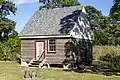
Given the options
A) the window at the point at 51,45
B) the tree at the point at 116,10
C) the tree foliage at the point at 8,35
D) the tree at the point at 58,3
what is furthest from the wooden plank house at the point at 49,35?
the tree at the point at 58,3

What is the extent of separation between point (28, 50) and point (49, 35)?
351 cm

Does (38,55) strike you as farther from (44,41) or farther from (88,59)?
(88,59)

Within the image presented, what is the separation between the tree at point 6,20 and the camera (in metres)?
46.8

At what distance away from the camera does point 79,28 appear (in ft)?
98.8

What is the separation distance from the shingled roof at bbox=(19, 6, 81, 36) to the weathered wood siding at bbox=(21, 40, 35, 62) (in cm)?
92

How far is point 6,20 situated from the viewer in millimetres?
48062

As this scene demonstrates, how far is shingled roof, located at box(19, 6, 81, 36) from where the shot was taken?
3012cm

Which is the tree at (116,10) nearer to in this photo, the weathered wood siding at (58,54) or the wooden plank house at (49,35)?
the wooden plank house at (49,35)

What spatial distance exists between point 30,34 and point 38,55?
8.37 ft

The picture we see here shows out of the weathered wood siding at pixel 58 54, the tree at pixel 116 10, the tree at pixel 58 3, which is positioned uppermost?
the tree at pixel 58 3

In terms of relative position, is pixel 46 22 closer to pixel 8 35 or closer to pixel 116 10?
pixel 116 10

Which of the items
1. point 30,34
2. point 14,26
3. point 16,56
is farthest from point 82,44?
point 14,26

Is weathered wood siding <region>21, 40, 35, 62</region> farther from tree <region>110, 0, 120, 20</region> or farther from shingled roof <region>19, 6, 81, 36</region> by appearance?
tree <region>110, 0, 120, 20</region>

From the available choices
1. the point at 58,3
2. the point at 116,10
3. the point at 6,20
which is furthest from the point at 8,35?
the point at 116,10
